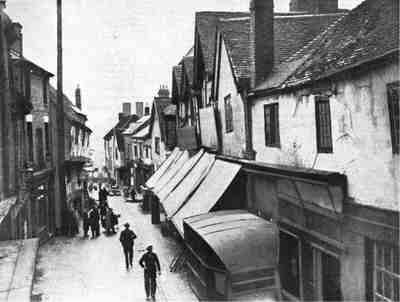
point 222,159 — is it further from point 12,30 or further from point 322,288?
point 12,30

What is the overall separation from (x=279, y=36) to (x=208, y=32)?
20.2 feet

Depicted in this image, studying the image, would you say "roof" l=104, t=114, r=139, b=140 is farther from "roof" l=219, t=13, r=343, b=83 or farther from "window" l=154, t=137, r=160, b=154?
"roof" l=219, t=13, r=343, b=83

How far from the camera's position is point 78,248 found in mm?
17359

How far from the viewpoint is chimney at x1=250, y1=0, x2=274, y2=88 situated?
12562mm

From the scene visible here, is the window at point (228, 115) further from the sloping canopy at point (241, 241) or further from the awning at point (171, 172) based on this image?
the sloping canopy at point (241, 241)

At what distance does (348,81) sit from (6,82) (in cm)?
1190

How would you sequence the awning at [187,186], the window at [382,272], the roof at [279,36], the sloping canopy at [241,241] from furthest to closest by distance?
the awning at [187,186] < the roof at [279,36] < the sloping canopy at [241,241] < the window at [382,272]

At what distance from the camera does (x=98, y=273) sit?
13680 mm

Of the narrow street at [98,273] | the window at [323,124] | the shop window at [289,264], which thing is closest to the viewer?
the window at [323,124]

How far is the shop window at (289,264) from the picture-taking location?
9.95 m

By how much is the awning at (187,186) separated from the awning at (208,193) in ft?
1.07

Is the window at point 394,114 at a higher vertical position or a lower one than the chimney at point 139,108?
lower

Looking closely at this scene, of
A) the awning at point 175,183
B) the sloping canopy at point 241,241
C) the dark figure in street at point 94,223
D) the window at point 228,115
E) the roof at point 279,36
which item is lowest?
the dark figure in street at point 94,223

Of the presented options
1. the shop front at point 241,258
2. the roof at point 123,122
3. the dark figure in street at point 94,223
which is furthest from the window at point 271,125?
the roof at point 123,122
